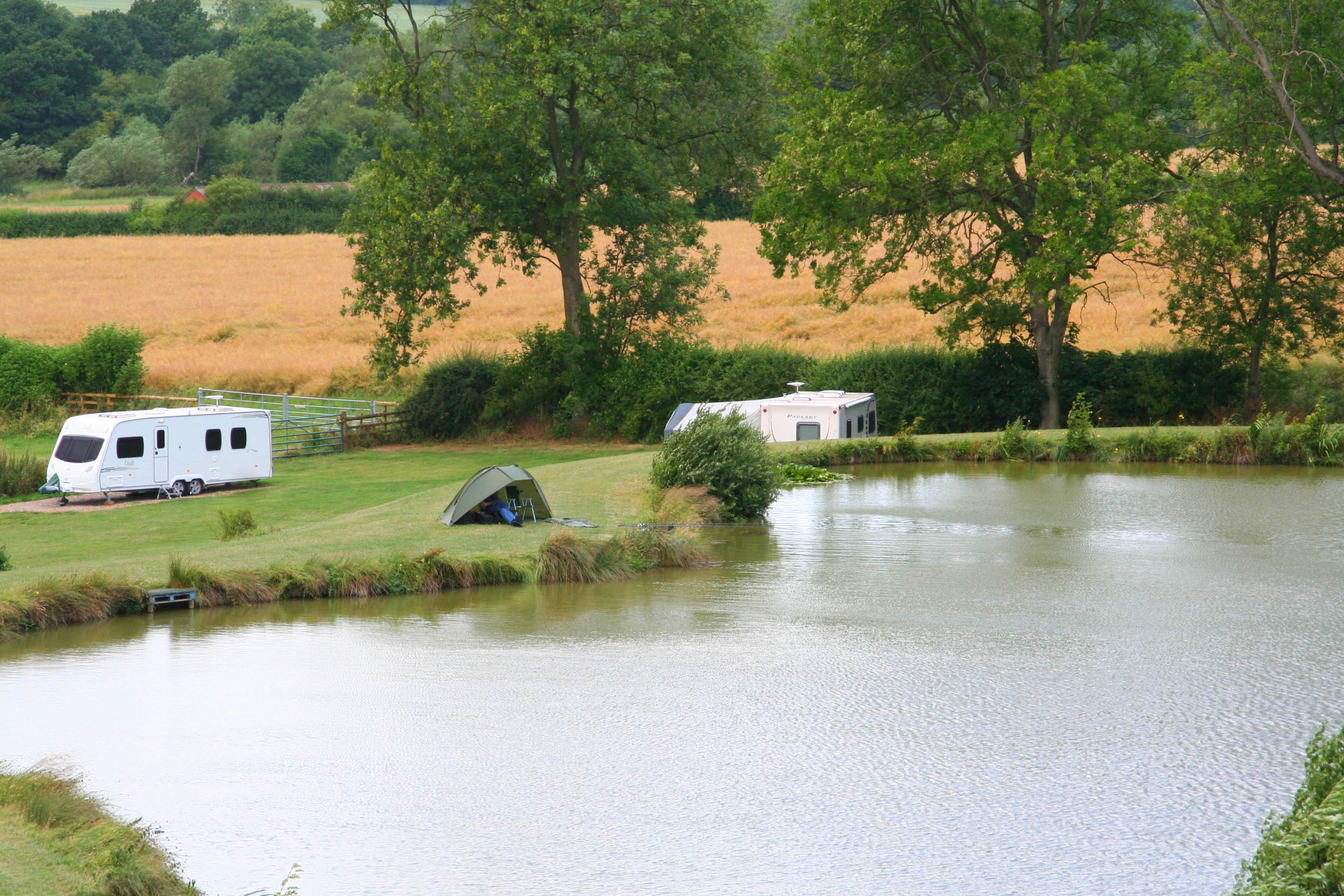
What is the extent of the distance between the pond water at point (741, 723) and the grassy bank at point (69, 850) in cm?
37

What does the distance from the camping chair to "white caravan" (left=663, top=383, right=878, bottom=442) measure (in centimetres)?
773

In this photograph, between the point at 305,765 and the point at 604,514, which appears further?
the point at 604,514

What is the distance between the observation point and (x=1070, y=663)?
1073cm

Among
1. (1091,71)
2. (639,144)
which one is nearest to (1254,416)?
(1091,71)

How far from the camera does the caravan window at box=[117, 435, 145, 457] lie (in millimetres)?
26438

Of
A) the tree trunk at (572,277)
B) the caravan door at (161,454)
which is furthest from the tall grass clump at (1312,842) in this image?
the tree trunk at (572,277)

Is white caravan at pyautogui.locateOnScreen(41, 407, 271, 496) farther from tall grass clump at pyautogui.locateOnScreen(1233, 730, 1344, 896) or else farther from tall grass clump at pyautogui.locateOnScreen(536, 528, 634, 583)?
tall grass clump at pyautogui.locateOnScreen(1233, 730, 1344, 896)

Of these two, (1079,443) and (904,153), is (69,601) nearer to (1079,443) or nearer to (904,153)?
(1079,443)

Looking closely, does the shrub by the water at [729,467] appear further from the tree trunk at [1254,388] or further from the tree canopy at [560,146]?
the tree trunk at [1254,388]

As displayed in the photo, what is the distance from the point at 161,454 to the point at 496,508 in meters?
12.6

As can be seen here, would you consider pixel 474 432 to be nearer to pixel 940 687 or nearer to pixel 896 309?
pixel 896 309

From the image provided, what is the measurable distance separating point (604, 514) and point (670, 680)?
769cm

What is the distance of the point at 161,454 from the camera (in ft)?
88.5

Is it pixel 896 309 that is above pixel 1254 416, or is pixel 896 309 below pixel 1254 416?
above
